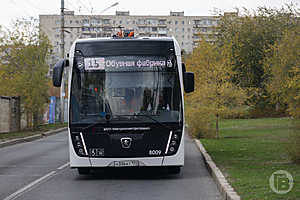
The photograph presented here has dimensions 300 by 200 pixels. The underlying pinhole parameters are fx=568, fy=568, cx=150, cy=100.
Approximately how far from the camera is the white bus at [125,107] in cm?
1220

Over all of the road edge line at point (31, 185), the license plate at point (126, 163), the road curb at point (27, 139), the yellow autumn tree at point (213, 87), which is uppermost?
the yellow autumn tree at point (213, 87)

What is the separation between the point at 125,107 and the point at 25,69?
82.6 feet

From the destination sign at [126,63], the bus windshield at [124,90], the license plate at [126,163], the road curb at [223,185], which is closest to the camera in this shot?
the road curb at [223,185]

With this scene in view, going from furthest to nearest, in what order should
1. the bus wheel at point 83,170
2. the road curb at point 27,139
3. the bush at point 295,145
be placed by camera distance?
the road curb at point 27,139 → the bush at point 295,145 → the bus wheel at point 83,170

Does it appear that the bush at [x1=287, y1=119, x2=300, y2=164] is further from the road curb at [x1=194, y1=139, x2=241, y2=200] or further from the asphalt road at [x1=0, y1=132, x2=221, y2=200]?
the asphalt road at [x1=0, y1=132, x2=221, y2=200]

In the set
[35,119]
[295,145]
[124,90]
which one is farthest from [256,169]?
[35,119]

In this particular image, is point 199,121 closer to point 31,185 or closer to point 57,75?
point 57,75

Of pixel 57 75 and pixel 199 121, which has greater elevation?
pixel 57 75

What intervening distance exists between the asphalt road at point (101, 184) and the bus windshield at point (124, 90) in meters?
1.39

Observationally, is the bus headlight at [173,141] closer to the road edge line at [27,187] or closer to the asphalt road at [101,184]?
the asphalt road at [101,184]

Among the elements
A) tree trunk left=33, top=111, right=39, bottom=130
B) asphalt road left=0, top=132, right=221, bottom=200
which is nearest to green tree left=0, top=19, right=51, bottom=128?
tree trunk left=33, top=111, right=39, bottom=130

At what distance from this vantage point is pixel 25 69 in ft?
119

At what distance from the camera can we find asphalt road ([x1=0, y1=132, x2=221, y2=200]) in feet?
34.1

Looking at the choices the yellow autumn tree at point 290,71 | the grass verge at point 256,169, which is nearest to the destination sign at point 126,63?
the grass verge at point 256,169
